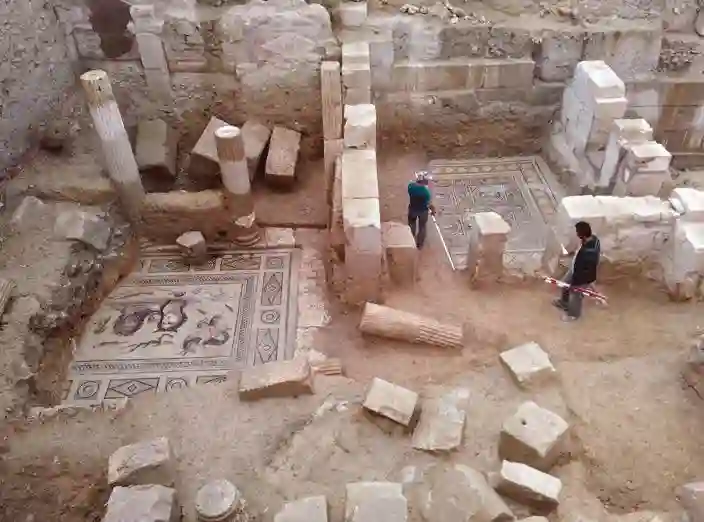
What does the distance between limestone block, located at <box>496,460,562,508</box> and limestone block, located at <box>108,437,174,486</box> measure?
227 centimetres

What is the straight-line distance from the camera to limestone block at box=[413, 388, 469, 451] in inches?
177

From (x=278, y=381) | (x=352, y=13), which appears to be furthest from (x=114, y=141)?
(x=278, y=381)

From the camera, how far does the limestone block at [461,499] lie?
153 inches

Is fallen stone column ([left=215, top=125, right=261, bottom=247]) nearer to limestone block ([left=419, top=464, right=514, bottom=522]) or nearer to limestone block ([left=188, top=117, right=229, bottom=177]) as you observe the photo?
limestone block ([left=188, top=117, right=229, bottom=177])

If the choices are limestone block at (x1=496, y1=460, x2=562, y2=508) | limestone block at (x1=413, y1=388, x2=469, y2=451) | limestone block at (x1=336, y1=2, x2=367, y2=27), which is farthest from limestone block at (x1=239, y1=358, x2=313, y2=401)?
limestone block at (x1=336, y1=2, x2=367, y2=27)

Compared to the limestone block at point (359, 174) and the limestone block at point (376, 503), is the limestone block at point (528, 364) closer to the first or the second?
the limestone block at point (376, 503)

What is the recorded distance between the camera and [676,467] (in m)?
4.38

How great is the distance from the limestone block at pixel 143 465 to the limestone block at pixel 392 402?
4.87 feet

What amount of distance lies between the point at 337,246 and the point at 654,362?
3.10 m

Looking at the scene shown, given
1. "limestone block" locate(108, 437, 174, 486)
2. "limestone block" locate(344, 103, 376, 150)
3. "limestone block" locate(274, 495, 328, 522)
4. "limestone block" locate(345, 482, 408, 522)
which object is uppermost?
"limestone block" locate(344, 103, 376, 150)

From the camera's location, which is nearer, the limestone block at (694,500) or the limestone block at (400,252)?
the limestone block at (694,500)

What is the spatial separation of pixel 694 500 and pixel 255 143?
619 centimetres

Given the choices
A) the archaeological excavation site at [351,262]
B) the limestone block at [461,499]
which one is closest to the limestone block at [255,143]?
the archaeological excavation site at [351,262]

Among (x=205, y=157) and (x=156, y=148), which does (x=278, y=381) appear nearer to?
(x=205, y=157)
